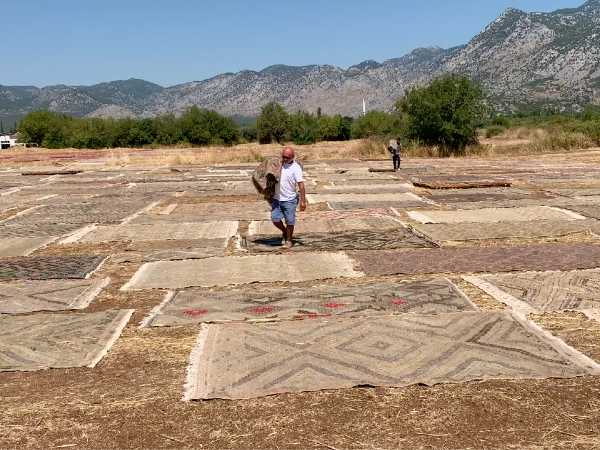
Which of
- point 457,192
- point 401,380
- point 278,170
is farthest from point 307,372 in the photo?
point 457,192

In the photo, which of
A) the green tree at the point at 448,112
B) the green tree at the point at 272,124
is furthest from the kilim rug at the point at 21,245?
the green tree at the point at 272,124

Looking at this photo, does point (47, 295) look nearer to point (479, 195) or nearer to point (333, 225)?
point (333, 225)

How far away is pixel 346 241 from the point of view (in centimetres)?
1084

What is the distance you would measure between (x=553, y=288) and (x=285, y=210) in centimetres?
424

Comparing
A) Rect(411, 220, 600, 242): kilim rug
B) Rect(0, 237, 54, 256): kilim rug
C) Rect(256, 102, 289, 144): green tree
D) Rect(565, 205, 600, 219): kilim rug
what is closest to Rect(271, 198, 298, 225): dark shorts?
Rect(411, 220, 600, 242): kilim rug

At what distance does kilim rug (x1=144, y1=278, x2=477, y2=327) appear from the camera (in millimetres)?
6570

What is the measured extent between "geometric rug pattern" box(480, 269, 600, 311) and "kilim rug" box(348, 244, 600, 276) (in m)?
0.43

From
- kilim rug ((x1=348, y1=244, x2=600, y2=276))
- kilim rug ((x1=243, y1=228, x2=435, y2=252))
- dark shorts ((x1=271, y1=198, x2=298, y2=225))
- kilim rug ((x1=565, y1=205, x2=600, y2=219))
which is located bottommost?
kilim rug ((x1=348, y1=244, x2=600, y2=276))

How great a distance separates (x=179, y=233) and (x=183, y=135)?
65808 mm

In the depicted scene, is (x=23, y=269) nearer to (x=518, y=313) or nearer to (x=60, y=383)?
(x=60, y=383)

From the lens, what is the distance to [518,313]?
6422mm

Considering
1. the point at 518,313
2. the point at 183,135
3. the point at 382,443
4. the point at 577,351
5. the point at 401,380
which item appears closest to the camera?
the point at 382,443

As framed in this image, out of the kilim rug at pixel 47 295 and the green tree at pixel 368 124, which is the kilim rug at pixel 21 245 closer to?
the kilim rug at pixel 47 295

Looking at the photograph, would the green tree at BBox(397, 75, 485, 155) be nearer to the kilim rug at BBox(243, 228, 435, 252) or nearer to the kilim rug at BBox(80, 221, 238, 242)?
the kilim rug at BBox(80, 221, 238, 242)
